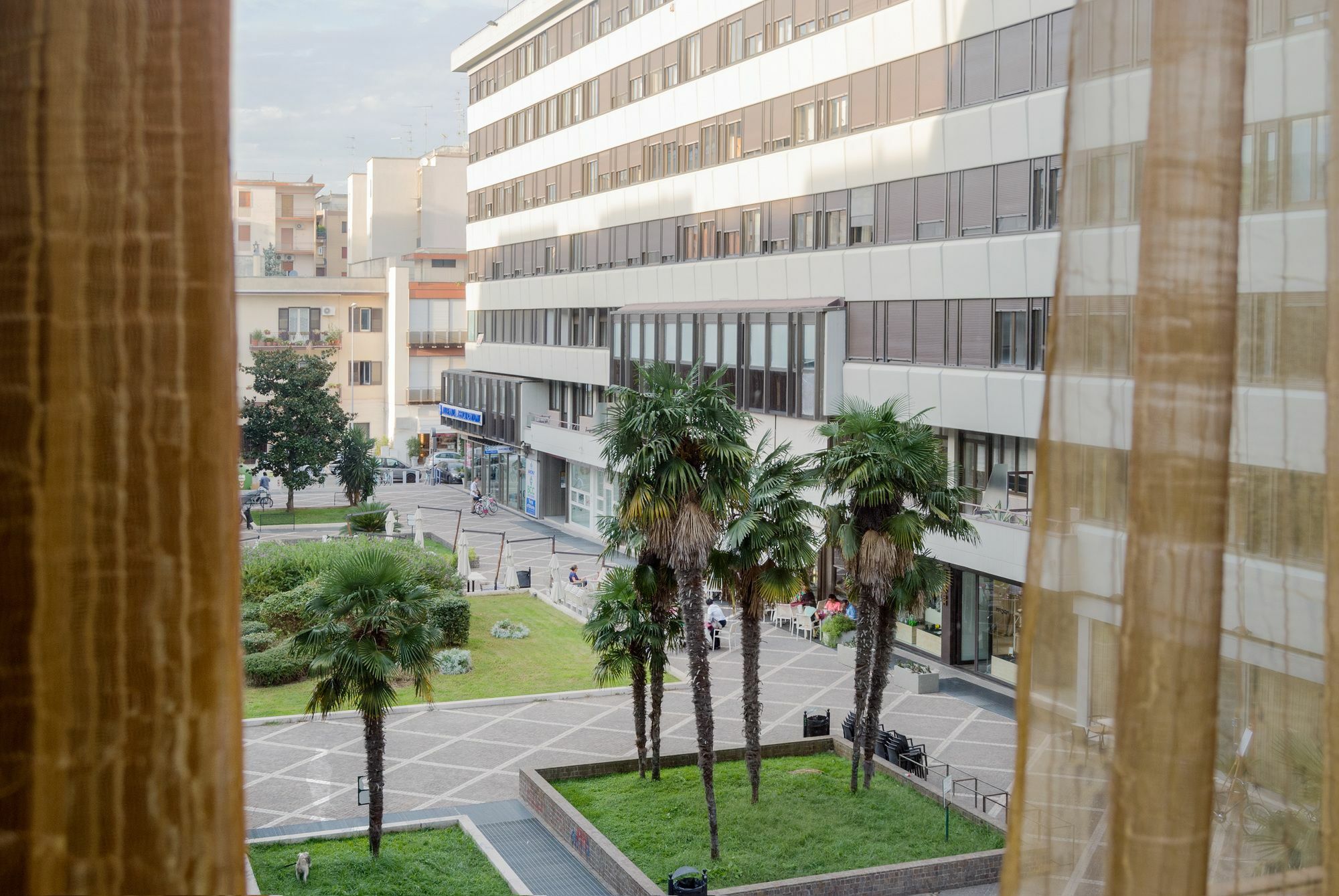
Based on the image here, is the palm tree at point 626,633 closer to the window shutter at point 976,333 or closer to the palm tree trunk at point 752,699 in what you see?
the palm tree trunk at point 752,699

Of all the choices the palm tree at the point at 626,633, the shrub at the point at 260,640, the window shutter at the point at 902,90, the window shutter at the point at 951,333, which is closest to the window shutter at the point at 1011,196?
the window shutter at the point at 951,333

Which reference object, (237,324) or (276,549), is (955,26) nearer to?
(276,549)

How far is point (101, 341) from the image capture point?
128 cm

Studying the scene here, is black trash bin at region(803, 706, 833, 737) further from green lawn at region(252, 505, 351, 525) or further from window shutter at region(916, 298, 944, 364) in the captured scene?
green lawn at region(252, 505, 351, 525)

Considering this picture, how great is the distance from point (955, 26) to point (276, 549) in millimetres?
19050

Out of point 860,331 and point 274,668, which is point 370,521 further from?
point 860,331

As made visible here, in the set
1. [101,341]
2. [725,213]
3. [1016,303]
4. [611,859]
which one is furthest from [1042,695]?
[725,213]

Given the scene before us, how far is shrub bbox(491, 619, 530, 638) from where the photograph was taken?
98.2ft

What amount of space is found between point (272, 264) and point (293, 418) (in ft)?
138

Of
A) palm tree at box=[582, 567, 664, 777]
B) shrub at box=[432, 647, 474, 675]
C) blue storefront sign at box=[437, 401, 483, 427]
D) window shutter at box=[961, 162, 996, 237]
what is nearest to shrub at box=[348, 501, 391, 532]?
blue storefront sign at box=[437, 401, 483, 427]

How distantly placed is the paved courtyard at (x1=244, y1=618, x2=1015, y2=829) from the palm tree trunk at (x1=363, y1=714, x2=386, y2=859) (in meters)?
2.56

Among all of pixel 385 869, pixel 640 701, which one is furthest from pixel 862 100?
pixel 385 869

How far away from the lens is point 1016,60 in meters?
23.4

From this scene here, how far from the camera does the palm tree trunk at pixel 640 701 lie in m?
18.7
